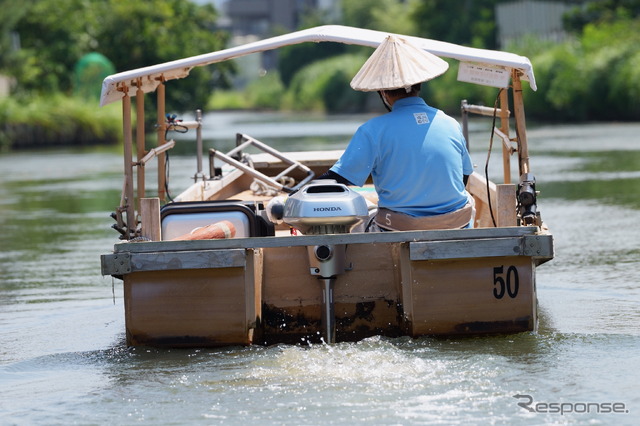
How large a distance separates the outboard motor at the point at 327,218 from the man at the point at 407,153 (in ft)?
0.83

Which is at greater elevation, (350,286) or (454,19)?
(454,19)

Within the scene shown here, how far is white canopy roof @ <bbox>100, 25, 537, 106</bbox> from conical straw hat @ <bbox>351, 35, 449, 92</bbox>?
415 mm

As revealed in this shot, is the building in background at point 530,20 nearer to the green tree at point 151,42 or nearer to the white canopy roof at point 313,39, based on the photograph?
the green tree at point 151,42

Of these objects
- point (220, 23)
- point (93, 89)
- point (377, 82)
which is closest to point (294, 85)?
point (93, 89)

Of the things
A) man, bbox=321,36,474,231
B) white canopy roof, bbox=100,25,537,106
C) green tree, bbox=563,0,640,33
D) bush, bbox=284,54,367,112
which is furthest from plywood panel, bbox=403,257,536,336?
bush, bbox=284,54,367,112

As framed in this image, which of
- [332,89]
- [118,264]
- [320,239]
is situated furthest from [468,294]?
[332,89]

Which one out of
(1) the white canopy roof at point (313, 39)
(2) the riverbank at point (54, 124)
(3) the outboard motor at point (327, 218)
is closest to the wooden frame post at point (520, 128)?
(1) the white canopy roof at point (313, 39)

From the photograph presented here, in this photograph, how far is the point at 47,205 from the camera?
63.5ft

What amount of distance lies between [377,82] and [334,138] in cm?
2646

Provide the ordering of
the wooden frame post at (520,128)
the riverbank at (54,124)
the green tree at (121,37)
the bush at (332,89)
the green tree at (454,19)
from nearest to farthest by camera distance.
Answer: the wooden frame post at (520,128)
the riverbank at (54,124)
the green tree at (121,37)
the green tree at (454,19)
the bush at (332,89)

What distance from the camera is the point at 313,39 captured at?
869cm

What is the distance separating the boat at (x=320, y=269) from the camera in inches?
288

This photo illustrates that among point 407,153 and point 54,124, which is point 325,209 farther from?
point 54,124

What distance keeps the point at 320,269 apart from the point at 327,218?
1.42 feet
